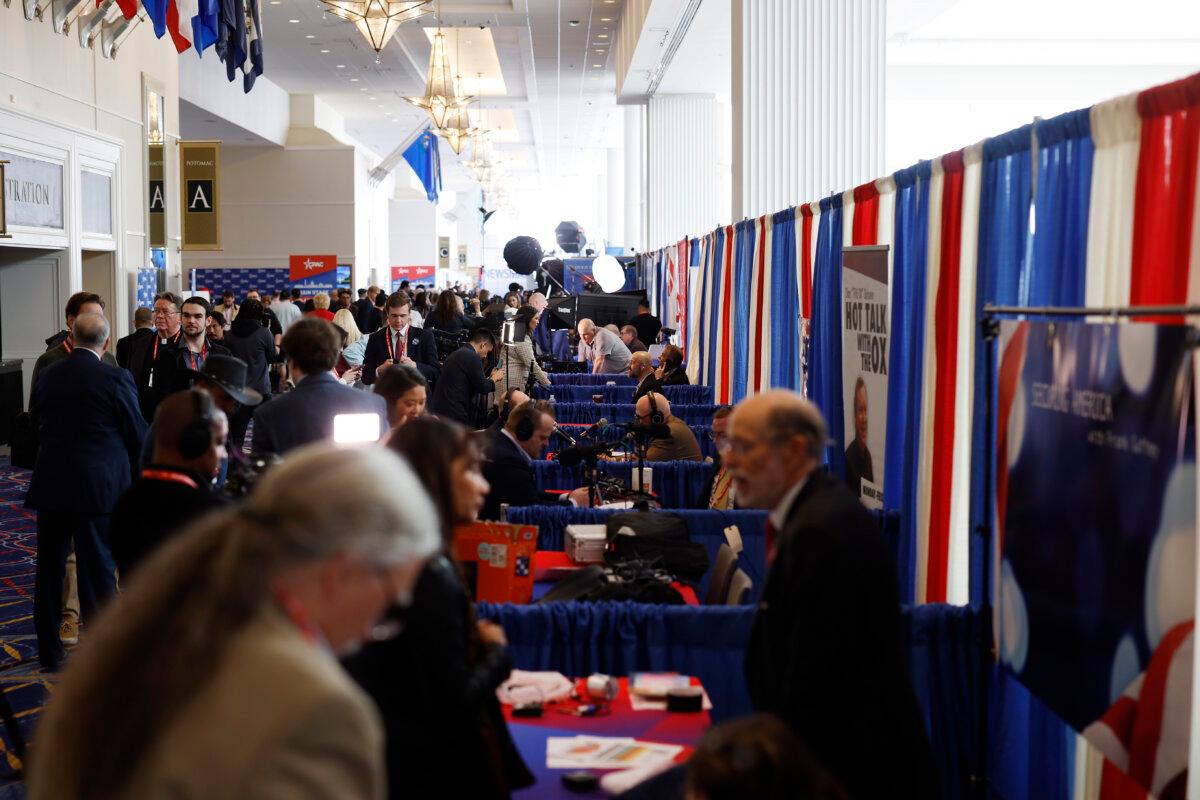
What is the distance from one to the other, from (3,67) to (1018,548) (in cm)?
943

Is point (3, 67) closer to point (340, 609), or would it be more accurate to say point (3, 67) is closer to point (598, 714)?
point (598, 714)

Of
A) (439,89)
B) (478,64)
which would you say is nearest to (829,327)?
(439,89)

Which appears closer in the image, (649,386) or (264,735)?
(264,735)

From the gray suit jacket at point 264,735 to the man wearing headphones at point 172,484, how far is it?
2022 millimetres

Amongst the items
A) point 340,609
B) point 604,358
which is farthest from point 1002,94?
point 340,609

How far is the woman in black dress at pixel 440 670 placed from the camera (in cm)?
215

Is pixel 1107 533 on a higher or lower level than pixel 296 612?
lower

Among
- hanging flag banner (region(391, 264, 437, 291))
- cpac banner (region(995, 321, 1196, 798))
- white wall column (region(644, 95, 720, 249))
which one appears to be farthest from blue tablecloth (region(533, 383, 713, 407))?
hanging flag banner (region(391, 264, 437, 291))

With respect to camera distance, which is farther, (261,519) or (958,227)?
(958,227)

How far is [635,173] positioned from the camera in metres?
26.1

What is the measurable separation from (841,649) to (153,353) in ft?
18.2

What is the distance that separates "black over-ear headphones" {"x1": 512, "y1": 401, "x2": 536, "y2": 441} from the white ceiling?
11.7 m

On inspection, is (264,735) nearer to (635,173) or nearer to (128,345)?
(128,345)

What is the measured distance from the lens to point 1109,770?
2.97m
